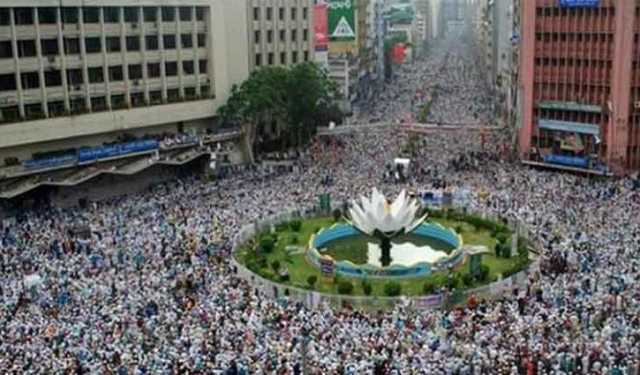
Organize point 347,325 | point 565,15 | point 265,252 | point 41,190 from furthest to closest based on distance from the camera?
point 565,15 < point 41,190 < point 265,252 < point 347,325

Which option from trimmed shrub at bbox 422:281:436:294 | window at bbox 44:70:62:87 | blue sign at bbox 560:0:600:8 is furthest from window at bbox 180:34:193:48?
trimmed shrub at bbox 422:281:436:294

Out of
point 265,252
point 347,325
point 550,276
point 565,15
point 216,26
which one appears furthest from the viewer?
point 216,26

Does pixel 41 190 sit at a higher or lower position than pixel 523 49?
lower

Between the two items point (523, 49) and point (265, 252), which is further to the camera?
point (523, 49)

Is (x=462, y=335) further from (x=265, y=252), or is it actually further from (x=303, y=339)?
(x=265, y=252)

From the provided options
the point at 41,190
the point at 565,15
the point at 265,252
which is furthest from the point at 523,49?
the point at 41,190

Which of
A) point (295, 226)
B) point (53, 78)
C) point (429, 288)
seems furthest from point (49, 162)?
point (429, 288)

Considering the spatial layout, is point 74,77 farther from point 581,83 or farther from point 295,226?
point 581,83
